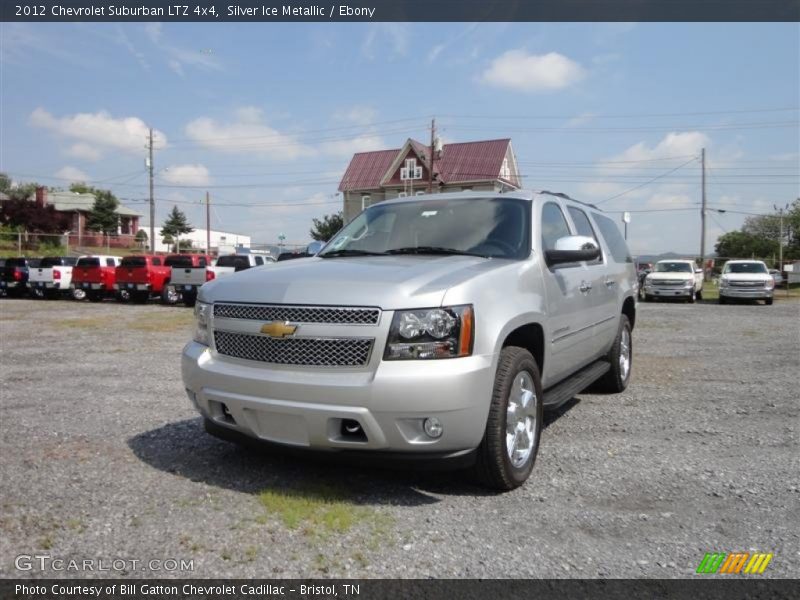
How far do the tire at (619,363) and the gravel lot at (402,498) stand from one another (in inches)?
7.6

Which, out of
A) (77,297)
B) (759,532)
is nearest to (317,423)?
(759,532)

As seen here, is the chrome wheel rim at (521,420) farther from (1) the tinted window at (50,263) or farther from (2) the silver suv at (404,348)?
(1) the tinted window at (50,263)

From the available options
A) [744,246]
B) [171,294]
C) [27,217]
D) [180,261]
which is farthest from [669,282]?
[744,246]

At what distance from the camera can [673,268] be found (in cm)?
2528

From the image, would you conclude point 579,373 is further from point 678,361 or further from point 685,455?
point 678,361

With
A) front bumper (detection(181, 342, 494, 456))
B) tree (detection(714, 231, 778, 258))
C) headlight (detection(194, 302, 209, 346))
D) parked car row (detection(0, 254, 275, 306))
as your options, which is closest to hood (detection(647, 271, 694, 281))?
parked car row (detection(0, 254, 275, 306))

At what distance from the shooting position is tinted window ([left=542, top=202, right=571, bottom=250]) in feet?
15.3

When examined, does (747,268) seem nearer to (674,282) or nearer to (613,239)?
(674,282)

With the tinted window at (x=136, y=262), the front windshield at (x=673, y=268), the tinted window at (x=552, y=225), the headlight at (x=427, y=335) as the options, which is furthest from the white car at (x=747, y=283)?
the headlight at (x=427, y=335)

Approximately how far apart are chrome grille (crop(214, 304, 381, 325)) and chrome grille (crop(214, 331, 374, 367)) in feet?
0.34

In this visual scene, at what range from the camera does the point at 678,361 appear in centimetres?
901

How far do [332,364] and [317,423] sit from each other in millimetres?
324

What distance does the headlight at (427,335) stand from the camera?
10.8ft

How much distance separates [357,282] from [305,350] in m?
0.48
